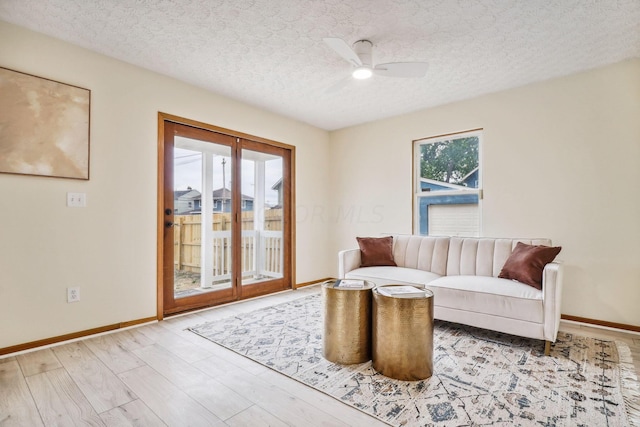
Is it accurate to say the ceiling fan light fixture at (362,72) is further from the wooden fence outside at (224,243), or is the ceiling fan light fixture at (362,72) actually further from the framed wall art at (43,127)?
the framed wall art at (43,127)

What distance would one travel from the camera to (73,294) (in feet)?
8.75

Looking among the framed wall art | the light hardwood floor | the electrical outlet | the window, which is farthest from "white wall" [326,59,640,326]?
the electrical outlet

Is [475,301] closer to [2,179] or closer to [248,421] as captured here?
[248,421]

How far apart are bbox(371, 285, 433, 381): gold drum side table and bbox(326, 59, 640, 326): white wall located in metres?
2.18

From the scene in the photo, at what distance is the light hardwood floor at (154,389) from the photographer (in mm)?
1633

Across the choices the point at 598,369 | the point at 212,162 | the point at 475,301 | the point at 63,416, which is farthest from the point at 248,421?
the point at 212,162

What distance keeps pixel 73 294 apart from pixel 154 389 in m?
1.38

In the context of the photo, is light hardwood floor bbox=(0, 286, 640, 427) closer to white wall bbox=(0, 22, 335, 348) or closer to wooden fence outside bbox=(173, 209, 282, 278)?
white wall bbox=(0, 22, 335, 348)

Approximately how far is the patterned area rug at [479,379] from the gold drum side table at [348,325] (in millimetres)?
79

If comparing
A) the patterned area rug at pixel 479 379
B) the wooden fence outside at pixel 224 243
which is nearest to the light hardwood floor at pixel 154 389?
the patterned area rug at pixel 479 379

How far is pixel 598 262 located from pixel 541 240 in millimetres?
595

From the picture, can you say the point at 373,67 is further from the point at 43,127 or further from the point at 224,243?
the point at 43,127

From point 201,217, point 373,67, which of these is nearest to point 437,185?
point 373,67

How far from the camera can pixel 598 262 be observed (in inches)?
120
